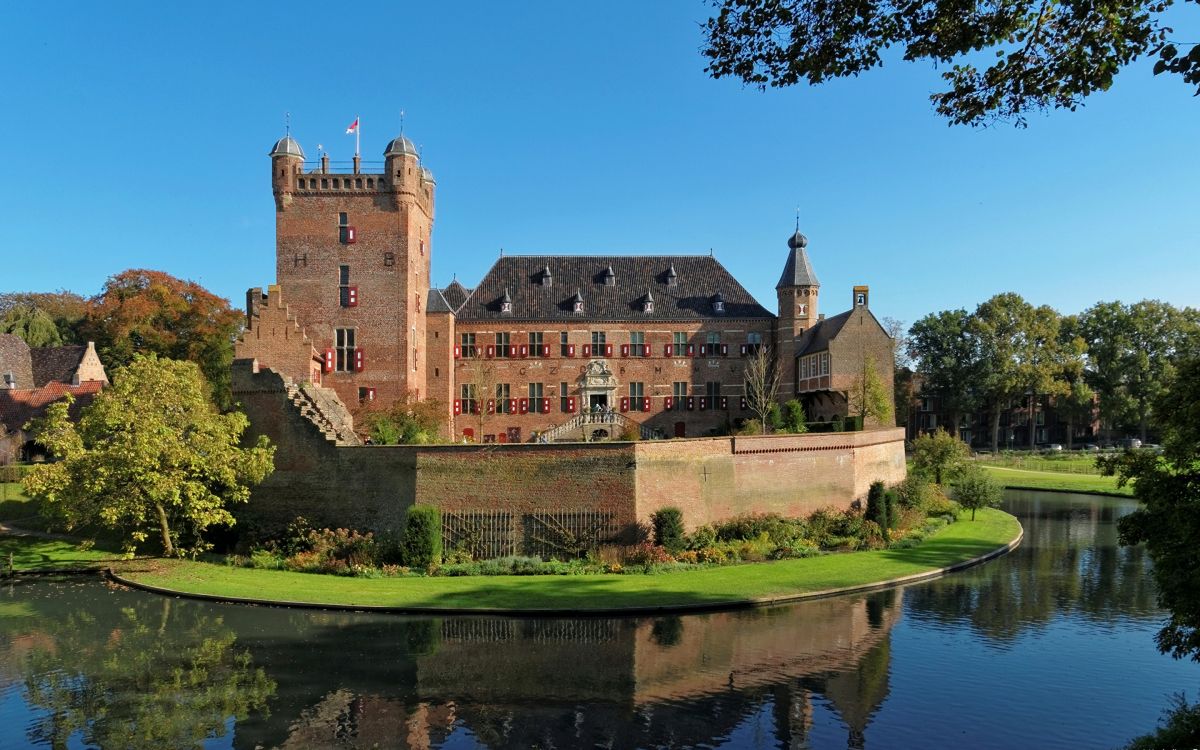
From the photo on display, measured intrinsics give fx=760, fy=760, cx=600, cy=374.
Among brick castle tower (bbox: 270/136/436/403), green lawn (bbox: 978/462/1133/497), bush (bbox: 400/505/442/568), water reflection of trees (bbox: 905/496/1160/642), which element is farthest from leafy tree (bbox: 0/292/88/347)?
green lawn (bbox: 978/462/1133/497)

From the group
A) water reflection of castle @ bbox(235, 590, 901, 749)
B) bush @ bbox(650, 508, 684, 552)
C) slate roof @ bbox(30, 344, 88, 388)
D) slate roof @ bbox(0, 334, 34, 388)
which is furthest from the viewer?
slate roof @ bbox(30, 344, 88, 388)

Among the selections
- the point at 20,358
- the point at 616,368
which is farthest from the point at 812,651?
the point at 20,358

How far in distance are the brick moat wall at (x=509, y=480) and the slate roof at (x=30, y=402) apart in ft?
48.4

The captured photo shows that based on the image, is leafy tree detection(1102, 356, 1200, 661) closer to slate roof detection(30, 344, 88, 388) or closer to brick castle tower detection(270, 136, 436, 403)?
brick castle tower detection(270, 136, 436, 403)

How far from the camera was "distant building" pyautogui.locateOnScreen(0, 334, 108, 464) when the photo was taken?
3244 centimetres

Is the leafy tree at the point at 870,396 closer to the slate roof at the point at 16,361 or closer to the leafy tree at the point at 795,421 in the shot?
the leafy tree at the point at 795,421

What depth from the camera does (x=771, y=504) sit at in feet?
82.6

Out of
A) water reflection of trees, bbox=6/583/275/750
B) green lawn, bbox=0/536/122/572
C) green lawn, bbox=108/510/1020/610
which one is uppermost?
green lawn, bbox=0/536/122/572

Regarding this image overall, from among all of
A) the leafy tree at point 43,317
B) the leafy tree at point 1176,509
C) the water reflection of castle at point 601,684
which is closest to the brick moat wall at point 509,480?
the water reflection of castle at point 601,684

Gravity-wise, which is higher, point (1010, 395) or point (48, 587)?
point (1010, 395)

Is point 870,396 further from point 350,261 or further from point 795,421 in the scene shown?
point 350,261

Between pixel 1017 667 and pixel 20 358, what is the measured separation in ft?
143

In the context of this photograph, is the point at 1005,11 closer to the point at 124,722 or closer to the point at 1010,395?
the point at 124,722

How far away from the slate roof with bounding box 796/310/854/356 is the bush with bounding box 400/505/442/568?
21929 millimetres
